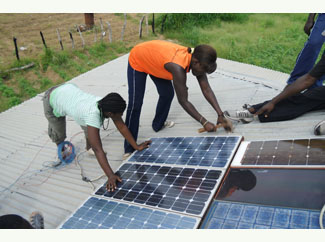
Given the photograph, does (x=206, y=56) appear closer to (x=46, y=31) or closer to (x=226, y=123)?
(x=226, y=123)

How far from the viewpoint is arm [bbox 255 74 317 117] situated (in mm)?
3733

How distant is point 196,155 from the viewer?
355 centimetres

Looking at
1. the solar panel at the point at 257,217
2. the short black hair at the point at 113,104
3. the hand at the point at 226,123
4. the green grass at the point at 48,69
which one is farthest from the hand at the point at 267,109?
the green grass at the point at 48,69

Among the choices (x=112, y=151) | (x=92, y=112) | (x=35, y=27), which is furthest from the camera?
(x=35, y=27)

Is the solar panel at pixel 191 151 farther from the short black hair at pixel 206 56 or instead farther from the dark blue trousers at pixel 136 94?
the short black hair at pixel 206 56

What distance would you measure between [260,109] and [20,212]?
3629mm

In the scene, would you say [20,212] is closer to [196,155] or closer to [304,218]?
[196,155]

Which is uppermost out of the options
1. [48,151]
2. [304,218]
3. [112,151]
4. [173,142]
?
[304,218]

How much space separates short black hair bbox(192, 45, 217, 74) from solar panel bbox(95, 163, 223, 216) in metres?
1.30

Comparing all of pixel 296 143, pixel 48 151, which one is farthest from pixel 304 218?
pixel 48 151

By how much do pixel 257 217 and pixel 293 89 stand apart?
7.30ft

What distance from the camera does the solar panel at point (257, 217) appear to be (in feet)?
7.13

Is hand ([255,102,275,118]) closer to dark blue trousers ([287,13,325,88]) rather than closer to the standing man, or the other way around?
the standing man

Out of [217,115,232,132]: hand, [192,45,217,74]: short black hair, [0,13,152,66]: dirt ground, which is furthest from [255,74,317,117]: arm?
[0,13,152,66]: dirt ground
